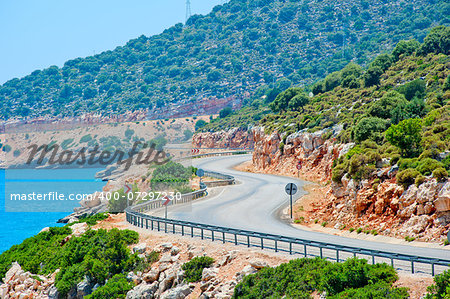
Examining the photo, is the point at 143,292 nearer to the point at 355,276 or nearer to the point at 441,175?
the point at 355,276

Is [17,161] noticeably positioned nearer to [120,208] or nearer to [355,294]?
[120,208]

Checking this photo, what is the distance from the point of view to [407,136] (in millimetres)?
28281

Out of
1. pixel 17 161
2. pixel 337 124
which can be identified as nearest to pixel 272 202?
pixel 337 124

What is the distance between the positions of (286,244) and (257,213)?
A: 10.4 m

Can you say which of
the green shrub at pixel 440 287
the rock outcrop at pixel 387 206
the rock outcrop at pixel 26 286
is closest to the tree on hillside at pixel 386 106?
the rock outcrop at pixel 387 206

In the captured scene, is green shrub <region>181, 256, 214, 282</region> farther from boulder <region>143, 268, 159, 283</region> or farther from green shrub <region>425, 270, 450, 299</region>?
green shrub <region>425, 270, 450, 299</region>

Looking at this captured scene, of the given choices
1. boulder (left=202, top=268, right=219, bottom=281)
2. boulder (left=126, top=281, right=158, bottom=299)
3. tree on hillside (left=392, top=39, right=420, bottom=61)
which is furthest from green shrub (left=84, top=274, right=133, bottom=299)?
tree on hillside (left=392, top=39, right=420, bottom=61)

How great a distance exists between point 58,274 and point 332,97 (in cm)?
5215

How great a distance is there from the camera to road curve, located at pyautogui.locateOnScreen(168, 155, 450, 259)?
802 inches

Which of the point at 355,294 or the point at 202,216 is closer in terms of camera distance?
the point at 355,294

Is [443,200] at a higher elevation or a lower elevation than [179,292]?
higher

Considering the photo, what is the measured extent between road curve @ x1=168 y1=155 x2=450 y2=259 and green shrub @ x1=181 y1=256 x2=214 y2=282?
514cm

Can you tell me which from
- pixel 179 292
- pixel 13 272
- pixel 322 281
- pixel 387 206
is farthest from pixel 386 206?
pixel 13 272

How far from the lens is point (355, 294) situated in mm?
13297
